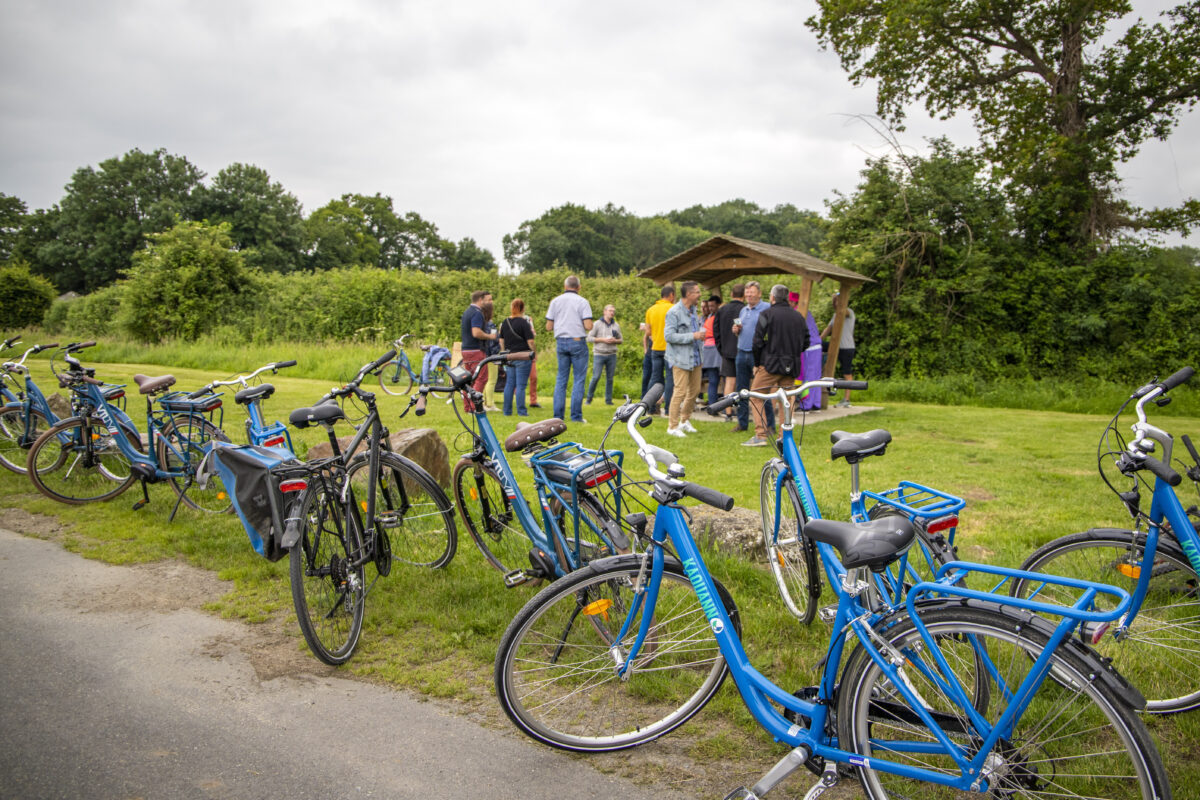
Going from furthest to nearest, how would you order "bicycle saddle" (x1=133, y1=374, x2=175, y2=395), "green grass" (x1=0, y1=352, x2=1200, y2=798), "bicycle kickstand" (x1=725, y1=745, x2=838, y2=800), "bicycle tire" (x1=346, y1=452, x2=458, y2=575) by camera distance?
1. "bicycle saddle" (x1=133, y1=374, x2=175, y2=395)
2. "bicycle tire" (x1=346, y1=452, x2=458, y2=575)
3. "green grass" (x1=0, y1=352, x2=1200, y2=798)
4. "bicycle kickstand" (x1=725, y1=745, x2=838, y2=800)

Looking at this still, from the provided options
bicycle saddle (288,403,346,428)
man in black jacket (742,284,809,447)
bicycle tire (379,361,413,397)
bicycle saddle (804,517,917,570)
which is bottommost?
bicycle tire (379,361,413,397)

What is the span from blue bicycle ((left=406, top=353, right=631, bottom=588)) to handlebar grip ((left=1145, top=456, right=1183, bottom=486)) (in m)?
2.04

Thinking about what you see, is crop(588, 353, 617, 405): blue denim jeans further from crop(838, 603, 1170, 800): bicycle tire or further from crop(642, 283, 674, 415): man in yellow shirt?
crop(838, 603, 1170, 800): bicycle tire

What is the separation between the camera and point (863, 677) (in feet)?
7.13

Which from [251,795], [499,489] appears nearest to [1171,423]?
[499,489]

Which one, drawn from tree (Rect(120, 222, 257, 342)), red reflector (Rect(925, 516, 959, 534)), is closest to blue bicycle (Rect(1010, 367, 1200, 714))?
red reflector (Rect(925, 516, 959, 534))

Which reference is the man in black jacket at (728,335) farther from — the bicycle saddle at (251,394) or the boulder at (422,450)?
the bicycle saddle at (251,394)

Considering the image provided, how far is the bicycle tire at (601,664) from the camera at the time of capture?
8.84 ft

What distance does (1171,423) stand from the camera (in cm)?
1119

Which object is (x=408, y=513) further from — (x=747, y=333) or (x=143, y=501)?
(x=747, y=333)

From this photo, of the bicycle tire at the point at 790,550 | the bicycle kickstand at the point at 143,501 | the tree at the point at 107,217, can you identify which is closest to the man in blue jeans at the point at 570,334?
the bicycle kickstand at the point at 143,501

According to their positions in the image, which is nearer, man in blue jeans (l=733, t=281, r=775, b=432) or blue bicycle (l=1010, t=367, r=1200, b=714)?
blue bicycle (l=1010, t=367, r=1200, b=714)

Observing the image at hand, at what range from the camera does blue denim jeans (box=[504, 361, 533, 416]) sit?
35.6 feet

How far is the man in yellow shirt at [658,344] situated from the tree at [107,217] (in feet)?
166
